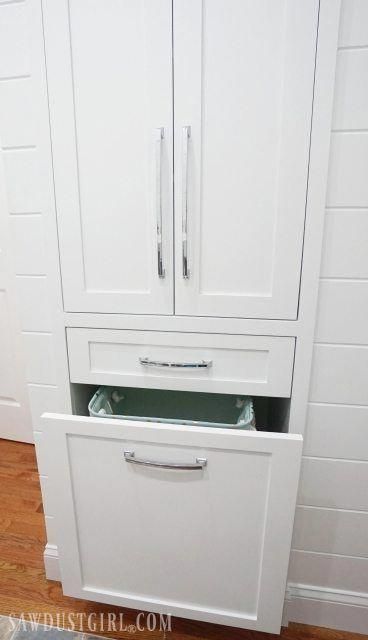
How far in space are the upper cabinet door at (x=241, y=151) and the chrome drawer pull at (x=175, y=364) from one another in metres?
0.13

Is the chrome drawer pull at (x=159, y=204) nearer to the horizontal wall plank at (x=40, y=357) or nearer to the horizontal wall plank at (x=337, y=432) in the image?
the horizontal wall plank at (x=40, y=357)

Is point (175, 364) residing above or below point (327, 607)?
above

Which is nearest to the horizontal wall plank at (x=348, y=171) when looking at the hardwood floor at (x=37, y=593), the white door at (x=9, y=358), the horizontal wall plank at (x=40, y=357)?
the horizontal wall plank at (x=40, y=357)

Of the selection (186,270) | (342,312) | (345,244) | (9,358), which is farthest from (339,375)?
(9,358)

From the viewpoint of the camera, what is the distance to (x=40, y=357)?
0.95 meters

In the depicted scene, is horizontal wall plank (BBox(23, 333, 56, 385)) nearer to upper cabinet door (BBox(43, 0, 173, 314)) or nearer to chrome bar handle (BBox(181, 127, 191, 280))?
upper cabinet door (BBox(43, 0, 173, 314))

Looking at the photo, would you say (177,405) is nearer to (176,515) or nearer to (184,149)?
(176,515)

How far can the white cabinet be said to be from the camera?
0.68m

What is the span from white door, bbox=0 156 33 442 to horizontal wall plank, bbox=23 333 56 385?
31.0 inches

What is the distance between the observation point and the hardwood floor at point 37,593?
3.38ft

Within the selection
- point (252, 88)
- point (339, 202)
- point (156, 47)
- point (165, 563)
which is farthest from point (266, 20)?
point (165, 563)

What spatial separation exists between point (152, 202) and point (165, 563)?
0.86 meters

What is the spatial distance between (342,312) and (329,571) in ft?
2.57

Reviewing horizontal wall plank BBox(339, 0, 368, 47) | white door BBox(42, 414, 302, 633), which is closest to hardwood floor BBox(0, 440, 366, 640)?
white door BBox(42, 414, 302, 633)
